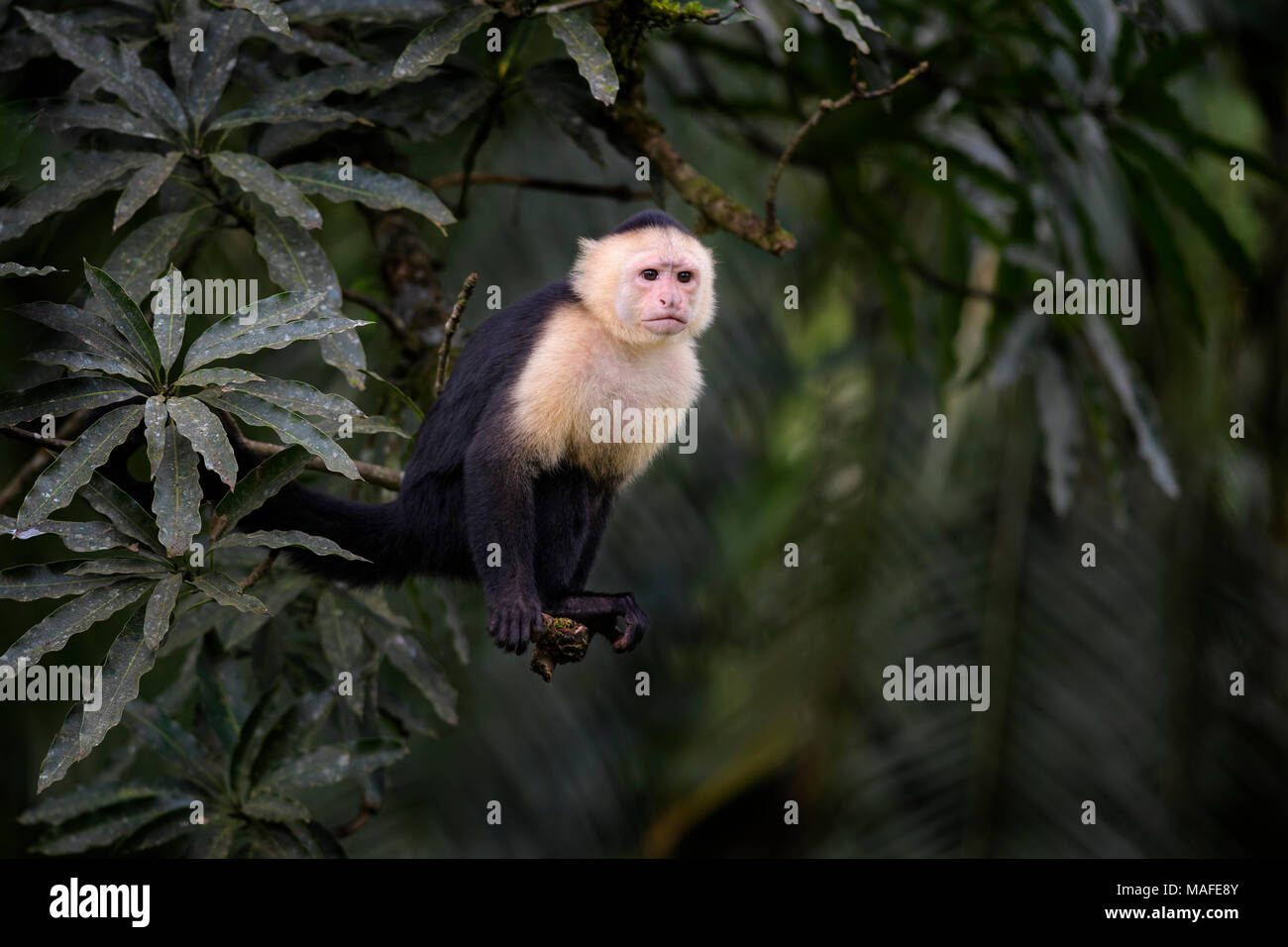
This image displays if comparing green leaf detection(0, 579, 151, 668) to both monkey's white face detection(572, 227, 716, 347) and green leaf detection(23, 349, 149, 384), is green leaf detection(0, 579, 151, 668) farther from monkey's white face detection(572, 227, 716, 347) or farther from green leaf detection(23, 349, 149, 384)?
monkey's white face detection(572, 227, 716, 347)

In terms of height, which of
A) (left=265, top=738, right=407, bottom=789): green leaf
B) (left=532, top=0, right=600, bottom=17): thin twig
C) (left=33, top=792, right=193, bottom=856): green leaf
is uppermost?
(left=532, top=0, right=600, bottom=17): thin twig

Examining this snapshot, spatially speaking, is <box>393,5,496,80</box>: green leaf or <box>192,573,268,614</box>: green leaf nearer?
<box>192,573,268,614</box>: green leaf

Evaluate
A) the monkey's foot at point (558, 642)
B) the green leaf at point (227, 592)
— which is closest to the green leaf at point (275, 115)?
the green leaf at point (227, 592)

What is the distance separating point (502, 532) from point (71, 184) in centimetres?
133

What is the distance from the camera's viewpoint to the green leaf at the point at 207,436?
2.38m

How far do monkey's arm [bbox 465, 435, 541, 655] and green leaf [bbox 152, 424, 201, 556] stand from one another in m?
0.70

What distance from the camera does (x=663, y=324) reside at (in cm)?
319

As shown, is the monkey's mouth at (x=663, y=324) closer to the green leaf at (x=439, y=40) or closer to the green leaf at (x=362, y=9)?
the green leaf at (x=439, y=40)

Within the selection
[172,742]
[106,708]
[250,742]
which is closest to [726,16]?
[106,708]

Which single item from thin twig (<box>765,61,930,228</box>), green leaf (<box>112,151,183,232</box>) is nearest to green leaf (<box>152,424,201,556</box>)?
green leaf (<box>112,151,183,232</box>)

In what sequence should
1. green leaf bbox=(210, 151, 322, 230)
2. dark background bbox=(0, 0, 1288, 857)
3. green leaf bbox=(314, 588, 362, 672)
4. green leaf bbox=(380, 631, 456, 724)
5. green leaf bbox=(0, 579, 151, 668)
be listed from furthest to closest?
dark background bbox=(0, 0, 1288, 857), green leaf bbox=(380, 631, 456, 724), green leaf bbox=(314, 588, 362, 672), green leaf bbox=(210, 151, 322, 230), green leaf bbox=(0, 579, 151, 668)

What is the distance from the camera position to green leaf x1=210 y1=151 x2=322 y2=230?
2986 millimetres

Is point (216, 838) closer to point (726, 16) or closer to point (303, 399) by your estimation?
point (303, 399)
